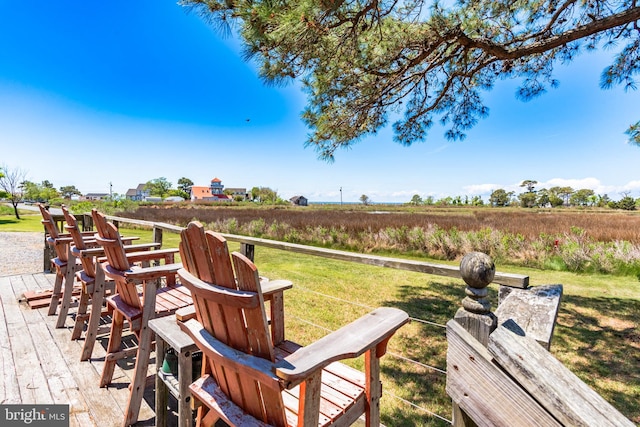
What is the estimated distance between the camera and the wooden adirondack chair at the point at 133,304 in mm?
1631

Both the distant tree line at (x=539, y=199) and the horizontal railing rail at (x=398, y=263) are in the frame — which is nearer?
the horizontal railing rail at (x=398, y=263)

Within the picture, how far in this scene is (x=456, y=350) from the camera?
85 centimetres

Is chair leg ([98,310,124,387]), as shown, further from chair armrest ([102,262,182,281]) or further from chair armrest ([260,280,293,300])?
chair armrest ([260,280,293,300])

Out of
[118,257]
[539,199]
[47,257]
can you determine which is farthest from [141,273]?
[539,199]

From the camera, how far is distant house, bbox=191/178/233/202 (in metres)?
71.4

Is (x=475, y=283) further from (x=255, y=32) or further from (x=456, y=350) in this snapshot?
(x=255, y=32)

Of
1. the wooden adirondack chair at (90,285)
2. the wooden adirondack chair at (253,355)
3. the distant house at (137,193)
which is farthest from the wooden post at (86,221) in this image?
the distant house at (137,193)

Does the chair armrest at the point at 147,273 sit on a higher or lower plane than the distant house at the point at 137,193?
lower

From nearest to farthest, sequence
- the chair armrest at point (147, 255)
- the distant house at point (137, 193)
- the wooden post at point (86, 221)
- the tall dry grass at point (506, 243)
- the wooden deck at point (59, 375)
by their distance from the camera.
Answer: the wooden deck at point (59, 375) → the chair armrest at point (147, 255) → the wooden post at point (86, 221) → the tall dry grass at point (506, 243) → the distant house at point (137, 193)

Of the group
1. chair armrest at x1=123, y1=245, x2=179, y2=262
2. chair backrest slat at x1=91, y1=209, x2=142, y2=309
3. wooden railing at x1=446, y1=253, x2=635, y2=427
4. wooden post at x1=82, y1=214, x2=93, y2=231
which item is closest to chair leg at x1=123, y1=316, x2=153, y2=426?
chair backrest slat at x1=91, y1=209, x2=142, y2=309

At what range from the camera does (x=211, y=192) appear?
77688 mm

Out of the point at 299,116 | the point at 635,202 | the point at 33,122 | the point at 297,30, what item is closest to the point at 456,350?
the point at 297,30

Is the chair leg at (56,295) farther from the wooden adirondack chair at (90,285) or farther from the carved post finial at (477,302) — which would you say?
the carved post finial at (477,302)
